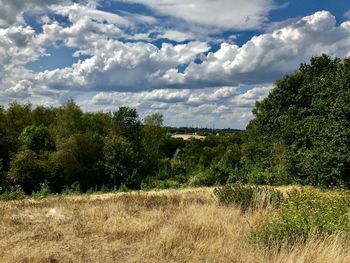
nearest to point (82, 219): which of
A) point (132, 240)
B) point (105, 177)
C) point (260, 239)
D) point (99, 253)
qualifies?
point (132, 240)

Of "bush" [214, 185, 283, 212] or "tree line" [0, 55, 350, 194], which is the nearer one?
"bush" [214, 185, 283, 212]

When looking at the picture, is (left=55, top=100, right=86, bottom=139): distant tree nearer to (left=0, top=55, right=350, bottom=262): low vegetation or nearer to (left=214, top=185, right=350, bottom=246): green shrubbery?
(left=0, top=55, right=350, bottom=262): low vegetation

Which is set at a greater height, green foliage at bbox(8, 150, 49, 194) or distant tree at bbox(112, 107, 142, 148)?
distant tree at bbox(112, 107, 142, 148)

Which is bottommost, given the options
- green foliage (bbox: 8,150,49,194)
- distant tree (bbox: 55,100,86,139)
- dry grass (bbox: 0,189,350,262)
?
green foliage (bbox: 8,150,49,194)

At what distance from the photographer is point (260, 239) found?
7680 millimetres

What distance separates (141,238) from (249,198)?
16.8 feet

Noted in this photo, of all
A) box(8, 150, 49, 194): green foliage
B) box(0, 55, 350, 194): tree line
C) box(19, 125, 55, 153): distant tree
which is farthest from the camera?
box(19, 125, 55, 153): distant tree

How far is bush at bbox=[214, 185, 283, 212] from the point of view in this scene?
12.2 m

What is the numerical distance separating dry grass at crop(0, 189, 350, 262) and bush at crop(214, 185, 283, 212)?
1063 millimetres

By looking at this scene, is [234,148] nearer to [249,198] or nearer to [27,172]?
[27,172]

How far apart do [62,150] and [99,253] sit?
46028 millimetres

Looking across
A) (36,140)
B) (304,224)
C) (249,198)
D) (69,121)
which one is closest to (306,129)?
(249,198)

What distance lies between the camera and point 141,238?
28.9 ft

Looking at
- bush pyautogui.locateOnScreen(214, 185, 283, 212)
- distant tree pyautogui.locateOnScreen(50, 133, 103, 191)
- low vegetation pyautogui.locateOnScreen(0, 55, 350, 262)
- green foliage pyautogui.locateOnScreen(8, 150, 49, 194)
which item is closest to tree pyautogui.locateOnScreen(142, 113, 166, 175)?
low vegetation pyautogui.locateOnScreen(0, 55, 350, 262)
